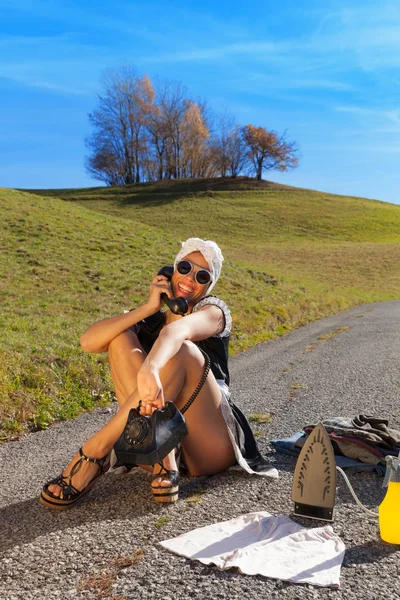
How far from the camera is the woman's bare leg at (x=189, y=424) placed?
11.6 feet

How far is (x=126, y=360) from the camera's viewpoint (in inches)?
149

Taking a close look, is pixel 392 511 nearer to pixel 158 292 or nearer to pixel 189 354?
pixel 189 354

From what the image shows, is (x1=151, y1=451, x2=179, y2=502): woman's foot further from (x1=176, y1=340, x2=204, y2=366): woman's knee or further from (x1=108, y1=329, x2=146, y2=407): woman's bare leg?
(x1=176, y1=340, x2=204, y2=366): woman's knee

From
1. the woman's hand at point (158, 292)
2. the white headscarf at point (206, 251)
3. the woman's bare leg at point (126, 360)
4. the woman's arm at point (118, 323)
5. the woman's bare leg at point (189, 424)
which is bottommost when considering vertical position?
the woman's bare leg at point (189, 424)

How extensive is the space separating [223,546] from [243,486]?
0.89 meters

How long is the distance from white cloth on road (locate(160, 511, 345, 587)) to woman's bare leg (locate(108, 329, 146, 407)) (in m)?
0.99

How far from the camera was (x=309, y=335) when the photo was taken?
43.5 feet

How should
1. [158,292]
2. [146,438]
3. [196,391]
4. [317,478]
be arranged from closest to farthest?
[146,438] → [317,478] → [196,391] → [158,292]

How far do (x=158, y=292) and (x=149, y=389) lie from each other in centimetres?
86

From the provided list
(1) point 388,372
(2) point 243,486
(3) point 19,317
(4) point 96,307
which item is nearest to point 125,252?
(4) point 96,307

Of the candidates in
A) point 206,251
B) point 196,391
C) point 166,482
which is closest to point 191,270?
point 206,251

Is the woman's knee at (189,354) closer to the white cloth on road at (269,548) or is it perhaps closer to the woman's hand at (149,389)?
the woman's hand at (149,389)

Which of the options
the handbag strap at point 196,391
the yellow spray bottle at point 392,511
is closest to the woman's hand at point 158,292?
the handbag strap at point 196,391

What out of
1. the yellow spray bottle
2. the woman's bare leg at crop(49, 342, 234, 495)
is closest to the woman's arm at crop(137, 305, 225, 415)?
the woman's bare leg at crop(49, 342, 234, 495)
